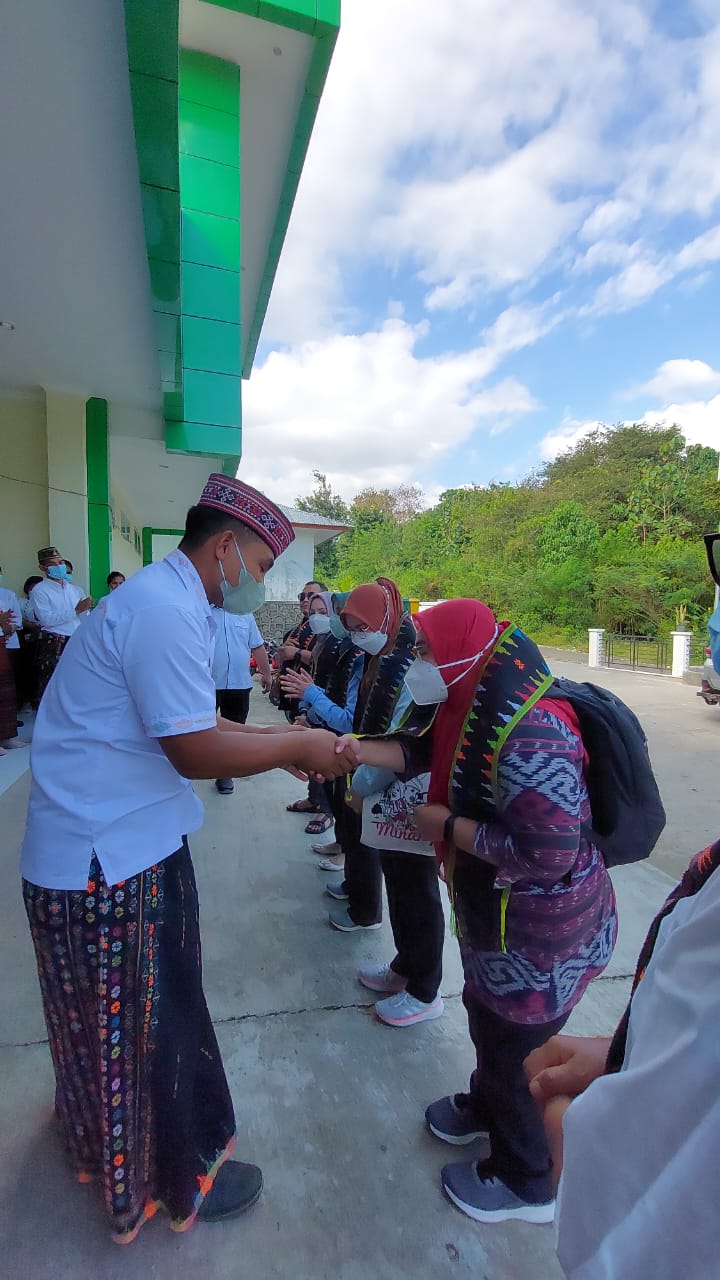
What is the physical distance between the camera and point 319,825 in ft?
13.4

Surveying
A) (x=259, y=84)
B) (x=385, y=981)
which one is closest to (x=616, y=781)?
(x=385, y=981)

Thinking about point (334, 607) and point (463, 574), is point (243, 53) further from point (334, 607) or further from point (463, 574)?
point (463, 574)

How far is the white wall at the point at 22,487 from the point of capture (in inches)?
257

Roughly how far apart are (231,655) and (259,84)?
3.72 metres

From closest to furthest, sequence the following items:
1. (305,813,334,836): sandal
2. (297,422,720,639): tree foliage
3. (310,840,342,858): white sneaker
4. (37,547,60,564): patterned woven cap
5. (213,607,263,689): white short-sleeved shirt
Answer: (310,840,342,858): white sneaker, (305,813,334,836): sandal, (213,607,263,689): white short-sleeved shirt, (37,547,60,564): patterned woven cap, (297,422,720,639): tree foliage

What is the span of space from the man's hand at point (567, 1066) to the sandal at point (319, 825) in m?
3.16

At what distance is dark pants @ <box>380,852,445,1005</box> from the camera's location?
2244mm

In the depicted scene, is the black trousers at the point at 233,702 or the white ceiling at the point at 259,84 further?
the black trousers at the point at 233,702

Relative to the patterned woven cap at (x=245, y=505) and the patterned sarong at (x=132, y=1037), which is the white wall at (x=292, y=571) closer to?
the patterned woven cap at (x=245, y=505)

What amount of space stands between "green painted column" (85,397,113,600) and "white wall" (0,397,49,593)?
0.33 m

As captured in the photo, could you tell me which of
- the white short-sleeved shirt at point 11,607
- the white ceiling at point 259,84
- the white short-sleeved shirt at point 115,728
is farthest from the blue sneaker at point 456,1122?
the white short-sleeved shirt at point 11,607

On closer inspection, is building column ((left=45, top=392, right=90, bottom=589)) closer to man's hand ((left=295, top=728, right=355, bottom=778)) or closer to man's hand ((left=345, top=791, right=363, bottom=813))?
man's hand ((left=345, top=791, right=363, bottom=813))

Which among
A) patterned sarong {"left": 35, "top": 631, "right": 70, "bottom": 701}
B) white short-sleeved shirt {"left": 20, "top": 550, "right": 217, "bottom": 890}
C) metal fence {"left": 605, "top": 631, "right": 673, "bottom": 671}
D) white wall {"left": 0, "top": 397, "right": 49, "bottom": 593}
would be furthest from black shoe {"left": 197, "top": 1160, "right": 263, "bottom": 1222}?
metal fence {"left": 605, "top": 631, "right": 673, "bottom": 671}

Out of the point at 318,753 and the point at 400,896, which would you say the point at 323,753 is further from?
the point at 400,896
